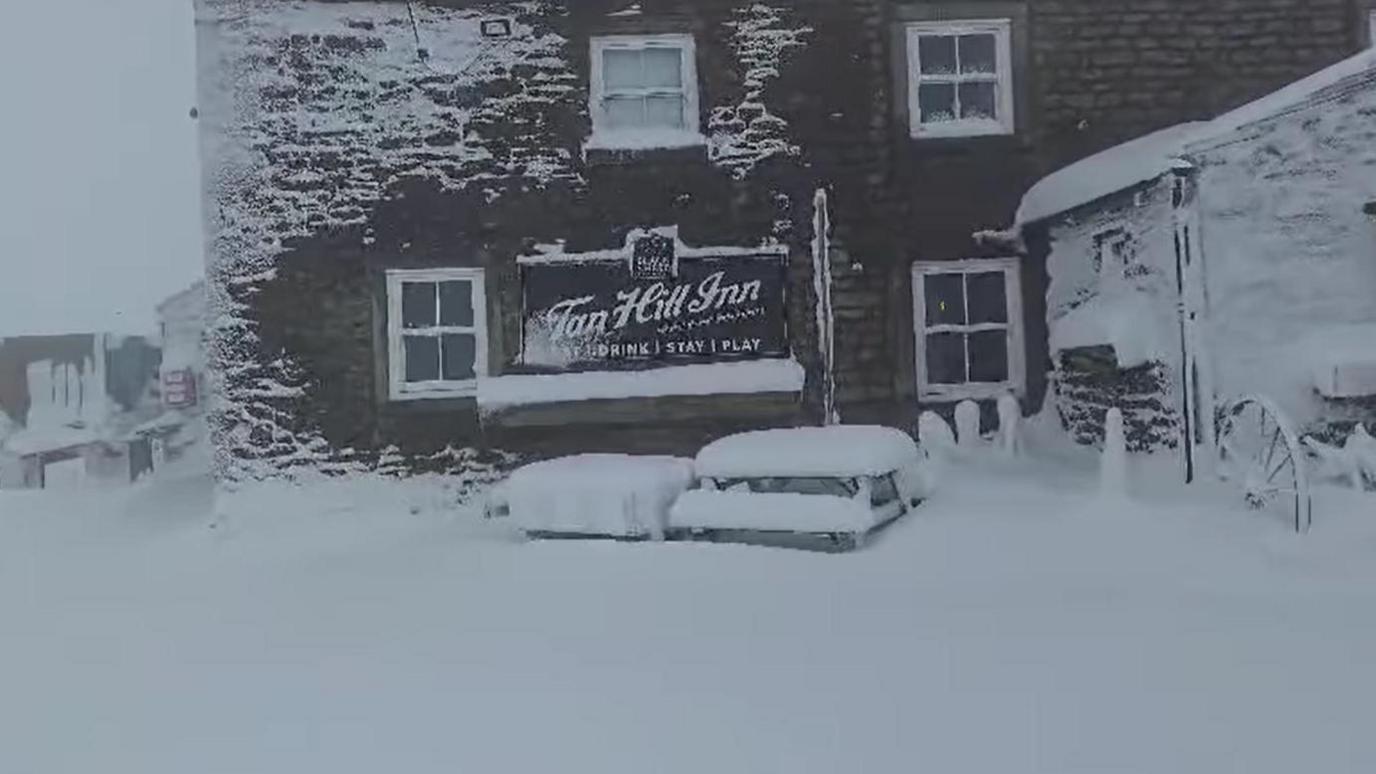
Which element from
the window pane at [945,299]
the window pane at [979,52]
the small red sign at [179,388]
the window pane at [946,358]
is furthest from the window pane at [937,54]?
the small red sign at [179,388]

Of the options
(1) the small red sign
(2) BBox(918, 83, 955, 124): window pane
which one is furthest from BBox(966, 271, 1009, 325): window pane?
(1) the small red sign

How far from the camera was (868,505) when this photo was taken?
26.4 ft

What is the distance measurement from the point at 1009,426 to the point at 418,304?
222 inches

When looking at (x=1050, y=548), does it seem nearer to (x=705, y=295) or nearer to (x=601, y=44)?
(x=705, y=295)

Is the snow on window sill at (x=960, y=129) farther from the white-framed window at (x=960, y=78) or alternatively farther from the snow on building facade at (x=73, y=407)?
the snow on building facade at (x=73, y=407)

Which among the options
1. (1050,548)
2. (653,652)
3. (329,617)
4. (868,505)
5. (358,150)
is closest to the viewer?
(653,652)

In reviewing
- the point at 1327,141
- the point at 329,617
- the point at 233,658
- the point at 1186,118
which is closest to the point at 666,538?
the point at 329,617

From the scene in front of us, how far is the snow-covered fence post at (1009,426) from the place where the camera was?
1071 cm

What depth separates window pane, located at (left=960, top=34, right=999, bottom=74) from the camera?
11.7 meters

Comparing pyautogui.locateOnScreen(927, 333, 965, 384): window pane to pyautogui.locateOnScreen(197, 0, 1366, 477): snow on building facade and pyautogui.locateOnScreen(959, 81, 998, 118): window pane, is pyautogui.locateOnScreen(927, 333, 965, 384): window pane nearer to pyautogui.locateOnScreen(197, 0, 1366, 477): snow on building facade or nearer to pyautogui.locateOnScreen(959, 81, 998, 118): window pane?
pyautogui.locateOnScreen(197, 0, 1366, 477): snow on building facade

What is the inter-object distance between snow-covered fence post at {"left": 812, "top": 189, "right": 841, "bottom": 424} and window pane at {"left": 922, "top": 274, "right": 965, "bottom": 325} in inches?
42.6

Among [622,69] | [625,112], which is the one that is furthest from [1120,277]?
[622,69]

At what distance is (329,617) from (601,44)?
21.4 ft

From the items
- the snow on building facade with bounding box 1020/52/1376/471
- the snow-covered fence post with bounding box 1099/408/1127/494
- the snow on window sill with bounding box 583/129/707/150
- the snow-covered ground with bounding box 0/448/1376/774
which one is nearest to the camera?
the snow-covered ground with bounding box 0/448/1376/774
